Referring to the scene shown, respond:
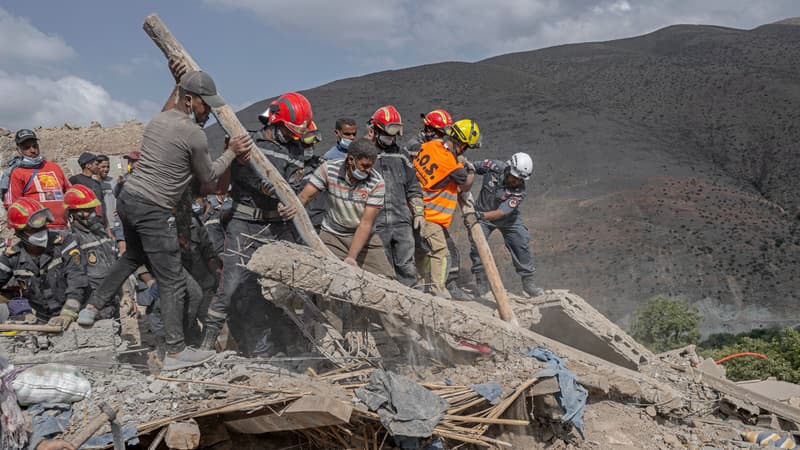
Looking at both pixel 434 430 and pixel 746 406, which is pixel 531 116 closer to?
pixel 746 406

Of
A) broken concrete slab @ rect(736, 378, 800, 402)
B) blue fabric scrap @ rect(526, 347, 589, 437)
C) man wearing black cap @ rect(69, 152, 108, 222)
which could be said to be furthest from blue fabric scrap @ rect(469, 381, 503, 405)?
man wearing black cap @ rect(69, 152, 108, 222)

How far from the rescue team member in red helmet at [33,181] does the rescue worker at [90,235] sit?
1070 mm

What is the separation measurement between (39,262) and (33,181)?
1727mm

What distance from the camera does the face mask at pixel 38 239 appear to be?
5.98 metres

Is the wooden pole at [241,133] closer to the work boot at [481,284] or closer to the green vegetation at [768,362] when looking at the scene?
the work boot at [481,284]

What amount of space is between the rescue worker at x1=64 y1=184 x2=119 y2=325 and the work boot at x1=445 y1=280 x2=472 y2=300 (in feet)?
11.0

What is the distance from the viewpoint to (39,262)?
604cm

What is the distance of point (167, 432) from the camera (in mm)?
3975

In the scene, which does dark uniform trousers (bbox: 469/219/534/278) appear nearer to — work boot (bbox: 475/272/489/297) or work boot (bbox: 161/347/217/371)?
work boot (bbox: 475/272/489/297)


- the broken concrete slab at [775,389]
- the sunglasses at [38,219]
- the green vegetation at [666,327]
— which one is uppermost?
the sunglasses at [38,219]

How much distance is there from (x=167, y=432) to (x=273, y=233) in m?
1.91

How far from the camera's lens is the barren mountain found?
20.5 meters

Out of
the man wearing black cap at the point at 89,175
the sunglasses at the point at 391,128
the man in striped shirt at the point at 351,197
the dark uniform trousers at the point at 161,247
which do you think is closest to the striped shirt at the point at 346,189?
the man in striped shirt at the point at 351,197

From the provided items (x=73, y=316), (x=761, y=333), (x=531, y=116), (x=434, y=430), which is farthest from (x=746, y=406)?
(x=531, y=116)
